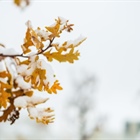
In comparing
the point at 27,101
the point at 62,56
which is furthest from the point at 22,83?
the point at 62,56

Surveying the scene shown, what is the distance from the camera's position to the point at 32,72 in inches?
65.2

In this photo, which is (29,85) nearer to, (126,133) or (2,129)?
(2,129)

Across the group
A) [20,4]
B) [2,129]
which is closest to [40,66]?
[20,4]

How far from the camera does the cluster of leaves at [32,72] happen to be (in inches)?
64.1

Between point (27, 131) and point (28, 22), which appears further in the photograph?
point (27, 131)

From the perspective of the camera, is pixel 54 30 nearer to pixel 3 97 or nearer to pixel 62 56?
pixel 62 56

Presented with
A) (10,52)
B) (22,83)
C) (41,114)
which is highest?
(10,52)

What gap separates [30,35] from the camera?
66.5 inches

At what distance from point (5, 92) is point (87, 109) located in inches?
771

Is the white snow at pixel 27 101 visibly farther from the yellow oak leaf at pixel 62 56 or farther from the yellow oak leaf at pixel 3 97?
the yellow oak leaf at pixel 62 56

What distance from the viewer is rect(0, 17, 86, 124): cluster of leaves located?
1.63 metres

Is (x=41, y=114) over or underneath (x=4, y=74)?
underneath

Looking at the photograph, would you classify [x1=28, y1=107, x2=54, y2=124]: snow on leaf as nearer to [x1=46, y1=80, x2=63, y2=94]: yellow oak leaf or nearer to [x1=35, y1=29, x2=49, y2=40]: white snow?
[x1=46, y1=80, x2=63, y2=94]: yellow oak leaf

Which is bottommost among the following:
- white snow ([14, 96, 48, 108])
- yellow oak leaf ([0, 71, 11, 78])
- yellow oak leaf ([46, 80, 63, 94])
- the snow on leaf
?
the snow on leaf
